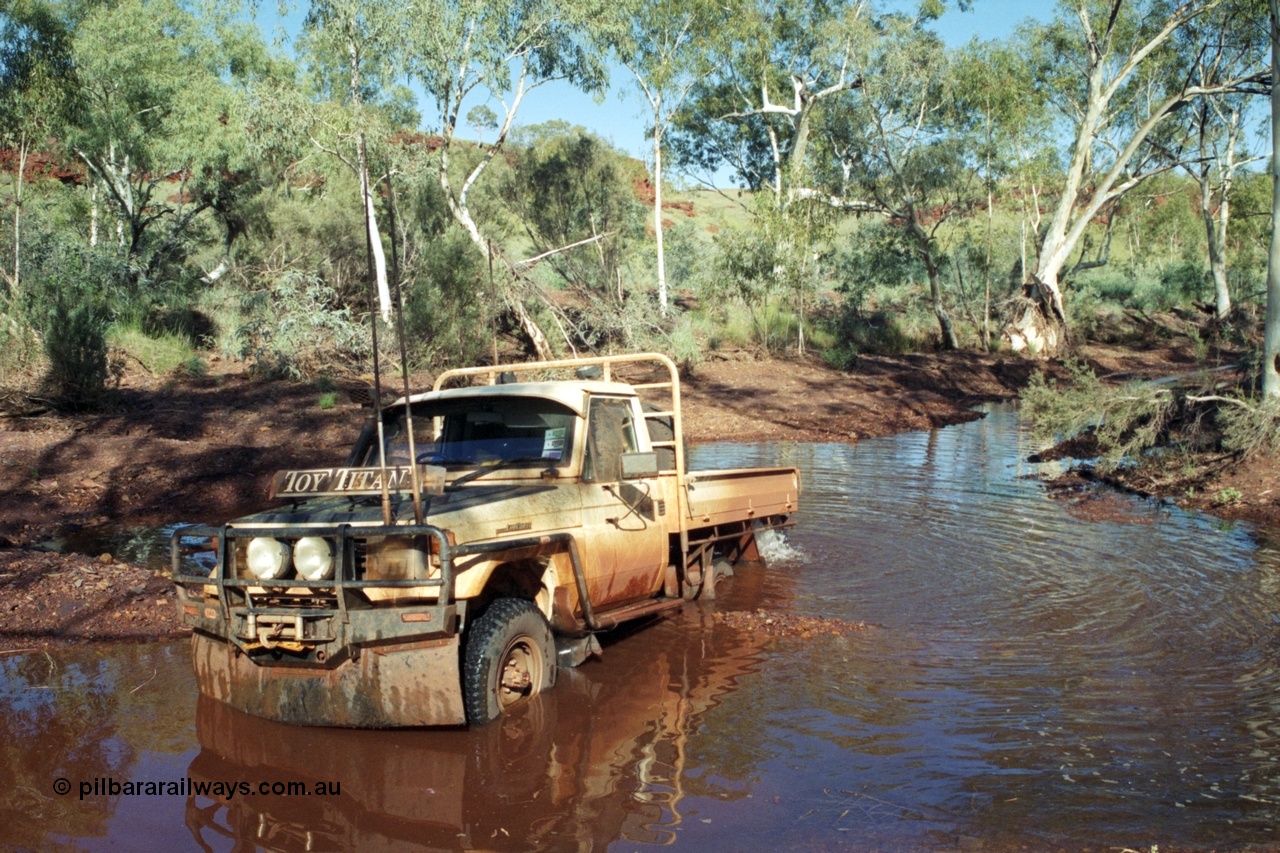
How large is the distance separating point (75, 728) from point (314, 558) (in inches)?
72.0

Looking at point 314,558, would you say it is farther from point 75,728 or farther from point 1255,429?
point 1255,429

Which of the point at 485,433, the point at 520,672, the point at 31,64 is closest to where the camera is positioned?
the point at 520,672

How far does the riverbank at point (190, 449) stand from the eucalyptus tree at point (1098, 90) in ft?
28.3

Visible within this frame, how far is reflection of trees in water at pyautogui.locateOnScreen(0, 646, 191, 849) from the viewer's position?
4.75 meters

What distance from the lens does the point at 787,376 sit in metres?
27.2

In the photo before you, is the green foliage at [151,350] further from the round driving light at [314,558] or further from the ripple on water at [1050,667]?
the round driving light at [314,558]

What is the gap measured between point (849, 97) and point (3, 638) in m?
37.7

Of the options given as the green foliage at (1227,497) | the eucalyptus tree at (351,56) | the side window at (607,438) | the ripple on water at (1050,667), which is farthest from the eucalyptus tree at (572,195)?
the side window at (607,438)

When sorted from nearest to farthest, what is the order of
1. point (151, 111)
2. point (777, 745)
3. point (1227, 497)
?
point (777, 745), point (1227, 497), point (151, 111)

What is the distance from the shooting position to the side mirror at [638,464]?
6508 millimetres

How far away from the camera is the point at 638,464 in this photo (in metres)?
6.52

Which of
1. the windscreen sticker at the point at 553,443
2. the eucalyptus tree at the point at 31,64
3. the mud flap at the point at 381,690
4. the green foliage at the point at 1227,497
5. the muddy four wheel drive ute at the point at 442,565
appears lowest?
the green foliage at the point at 1227,497

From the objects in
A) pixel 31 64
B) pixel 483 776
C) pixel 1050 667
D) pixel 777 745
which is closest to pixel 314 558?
pixel 483 776

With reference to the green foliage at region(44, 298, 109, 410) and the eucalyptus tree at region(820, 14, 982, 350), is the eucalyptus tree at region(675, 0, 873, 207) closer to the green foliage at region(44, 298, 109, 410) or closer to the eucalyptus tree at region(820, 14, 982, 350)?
the eucalyptus tree at region(820, 14, 982, 350)
